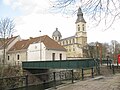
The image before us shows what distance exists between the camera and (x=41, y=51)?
51000mm

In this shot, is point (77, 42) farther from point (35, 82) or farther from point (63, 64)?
point (35, 82)

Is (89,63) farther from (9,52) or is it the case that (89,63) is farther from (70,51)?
(70,51)

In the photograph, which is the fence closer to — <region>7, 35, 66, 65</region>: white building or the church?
<region>7, 35, 66, 65</region>: white building

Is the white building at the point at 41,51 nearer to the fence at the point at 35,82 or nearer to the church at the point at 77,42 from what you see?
the fence at the point at 35,82

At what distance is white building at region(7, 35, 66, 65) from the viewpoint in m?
50.8

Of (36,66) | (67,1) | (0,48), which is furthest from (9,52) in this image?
(67,1)

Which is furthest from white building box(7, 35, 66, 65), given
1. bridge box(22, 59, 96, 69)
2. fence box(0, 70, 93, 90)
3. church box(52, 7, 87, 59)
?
church box(52, 7, 87, 59)

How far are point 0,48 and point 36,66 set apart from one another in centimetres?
2675

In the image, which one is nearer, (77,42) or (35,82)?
(35,82)

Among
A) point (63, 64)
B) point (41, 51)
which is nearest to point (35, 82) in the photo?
point (63, 64)

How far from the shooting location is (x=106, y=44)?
9156cm

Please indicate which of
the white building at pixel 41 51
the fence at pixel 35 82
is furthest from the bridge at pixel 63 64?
the fence at pixel 35 82

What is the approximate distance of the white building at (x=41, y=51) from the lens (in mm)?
50838

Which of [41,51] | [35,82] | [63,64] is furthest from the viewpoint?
[41,51]
